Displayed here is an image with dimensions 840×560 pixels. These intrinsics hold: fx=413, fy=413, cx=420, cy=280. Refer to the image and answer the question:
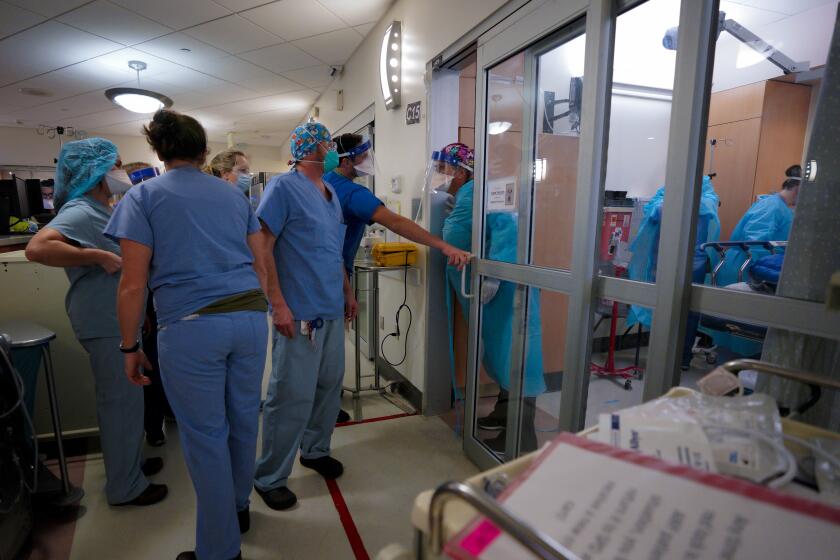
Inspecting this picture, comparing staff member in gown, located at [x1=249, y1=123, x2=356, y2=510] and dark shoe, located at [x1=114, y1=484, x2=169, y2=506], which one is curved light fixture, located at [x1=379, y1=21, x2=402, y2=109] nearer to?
staff member in gown, located at [x1=249, y1=123, x2=356, y2=510]

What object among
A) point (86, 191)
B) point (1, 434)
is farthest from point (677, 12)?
point (1, 434)

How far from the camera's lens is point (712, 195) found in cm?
134

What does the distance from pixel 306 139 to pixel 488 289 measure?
104 cm

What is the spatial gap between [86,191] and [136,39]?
2596 millimetres

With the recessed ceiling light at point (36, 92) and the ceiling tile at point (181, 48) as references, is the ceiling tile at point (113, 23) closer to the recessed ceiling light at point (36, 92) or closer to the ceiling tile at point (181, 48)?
the ceiling tile at point (181, 48)

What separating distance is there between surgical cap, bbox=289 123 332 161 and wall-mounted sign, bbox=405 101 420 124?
870 millimetres

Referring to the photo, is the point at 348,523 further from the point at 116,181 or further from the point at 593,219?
the point at 116,181

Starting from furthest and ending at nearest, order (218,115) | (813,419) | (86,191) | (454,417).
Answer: (218,115) → (454,417) → (86,191) → (813,419)

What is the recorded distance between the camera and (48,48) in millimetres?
3510

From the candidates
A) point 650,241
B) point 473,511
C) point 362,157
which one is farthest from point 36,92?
point 473,511

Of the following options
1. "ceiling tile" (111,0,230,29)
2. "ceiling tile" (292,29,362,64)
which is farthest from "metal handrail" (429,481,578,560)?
"ceiling tile" (292,29,362,64)

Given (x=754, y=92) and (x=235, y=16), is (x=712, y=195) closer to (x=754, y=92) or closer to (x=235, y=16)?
(x=754, y=92)

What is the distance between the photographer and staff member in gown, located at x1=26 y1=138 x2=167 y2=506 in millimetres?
1504

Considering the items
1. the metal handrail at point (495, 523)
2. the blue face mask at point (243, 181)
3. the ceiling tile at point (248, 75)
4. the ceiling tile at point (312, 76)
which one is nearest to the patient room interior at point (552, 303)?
the metal handrail at point (495, 523)
